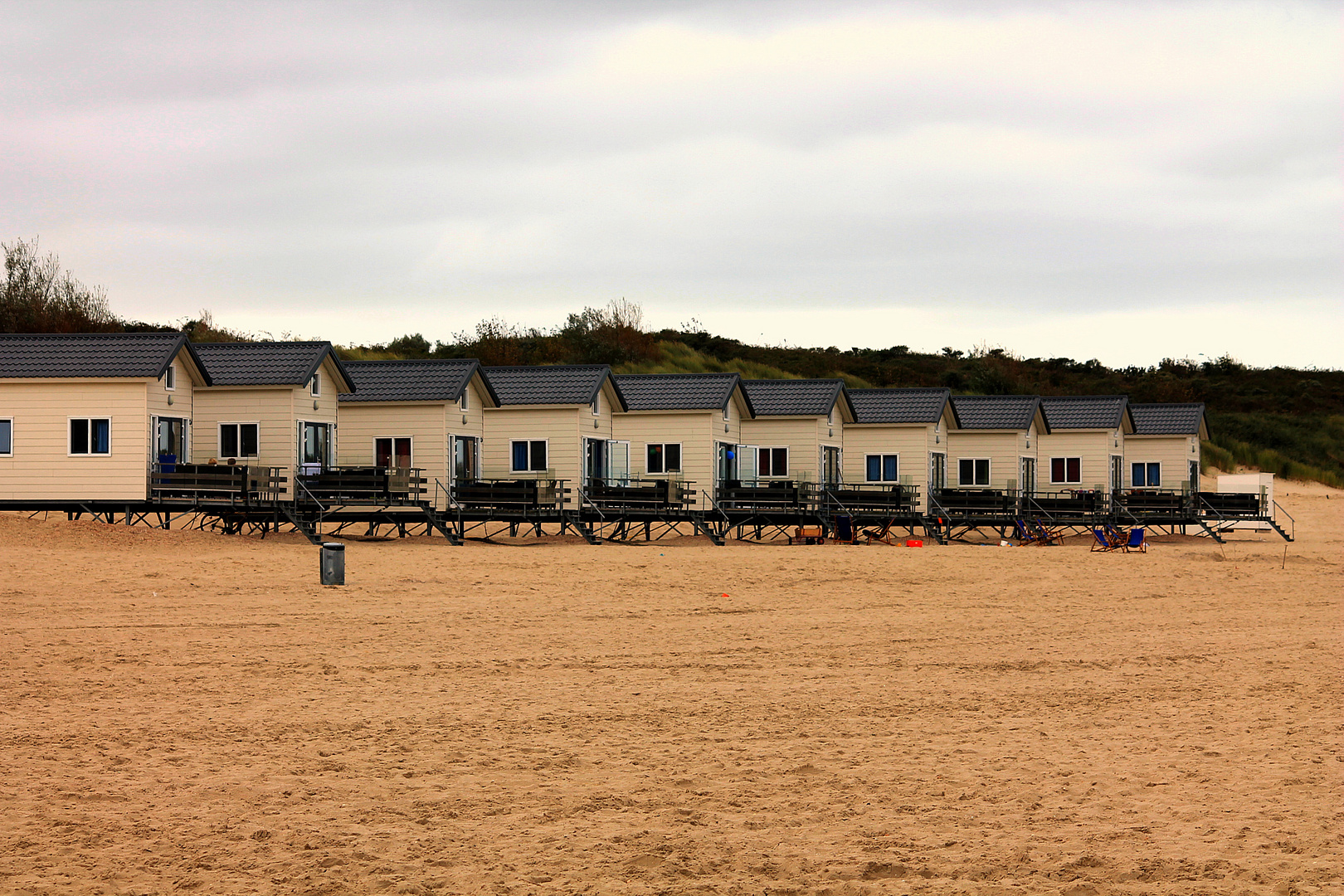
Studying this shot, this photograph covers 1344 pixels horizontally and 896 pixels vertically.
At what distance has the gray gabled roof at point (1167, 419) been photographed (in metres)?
45.8

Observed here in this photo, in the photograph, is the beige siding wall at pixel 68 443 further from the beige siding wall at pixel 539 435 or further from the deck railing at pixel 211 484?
the beige siding wall at pixel 539 435

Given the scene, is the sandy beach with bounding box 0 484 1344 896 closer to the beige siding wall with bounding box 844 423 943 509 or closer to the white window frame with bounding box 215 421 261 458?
the white window frame with bounding box 215 421 261 458

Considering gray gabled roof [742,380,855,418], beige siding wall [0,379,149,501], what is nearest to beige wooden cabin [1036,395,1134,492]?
gray gabled roof [742,380,855,418]

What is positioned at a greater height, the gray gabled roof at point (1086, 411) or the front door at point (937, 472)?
the gray gabled roof at point (1086, 411)

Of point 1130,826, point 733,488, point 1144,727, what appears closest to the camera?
point 1130,826

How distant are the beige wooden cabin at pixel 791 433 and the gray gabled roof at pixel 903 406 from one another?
2.30 metres

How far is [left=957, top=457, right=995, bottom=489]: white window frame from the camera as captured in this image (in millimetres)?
42562

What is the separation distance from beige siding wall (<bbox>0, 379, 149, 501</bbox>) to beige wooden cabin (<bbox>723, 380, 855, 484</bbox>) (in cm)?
1600

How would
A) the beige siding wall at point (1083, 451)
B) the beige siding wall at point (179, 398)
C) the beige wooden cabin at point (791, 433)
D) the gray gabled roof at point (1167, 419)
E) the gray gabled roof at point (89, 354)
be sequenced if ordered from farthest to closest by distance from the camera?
the gray gabled roof at point (1167, 419) < the beige siding wall at point (1083, 451) < the beige wooden cabin at point (791, 433) < the beige siding wall at point (179, 398) < the gray gabled roof at point (89, 354)

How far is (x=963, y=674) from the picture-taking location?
13125 mm

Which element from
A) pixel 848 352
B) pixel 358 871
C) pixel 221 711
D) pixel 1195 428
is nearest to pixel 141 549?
pixel 221 711

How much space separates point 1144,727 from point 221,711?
7472mm

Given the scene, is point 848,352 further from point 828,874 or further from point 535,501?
point 828,874

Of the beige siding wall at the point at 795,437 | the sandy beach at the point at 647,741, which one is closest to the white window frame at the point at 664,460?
the beige siding wall at the point at 795,437
